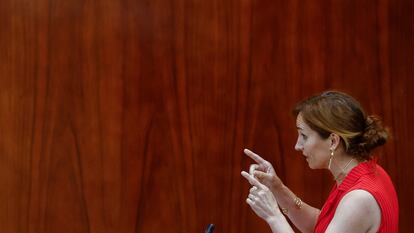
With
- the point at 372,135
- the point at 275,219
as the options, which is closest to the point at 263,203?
the point at 275,219

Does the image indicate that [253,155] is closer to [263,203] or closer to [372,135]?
[263,203]

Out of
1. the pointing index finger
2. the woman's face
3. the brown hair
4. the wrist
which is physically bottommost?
the wrist

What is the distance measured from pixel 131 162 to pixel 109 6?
0.55 m

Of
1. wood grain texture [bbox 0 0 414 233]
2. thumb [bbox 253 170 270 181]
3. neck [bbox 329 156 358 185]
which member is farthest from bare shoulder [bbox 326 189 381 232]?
wood grain texture [bbox 0 0 414 233]

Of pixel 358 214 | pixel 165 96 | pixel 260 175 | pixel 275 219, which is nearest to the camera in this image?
pixel 358 214

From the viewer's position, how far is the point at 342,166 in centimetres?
173

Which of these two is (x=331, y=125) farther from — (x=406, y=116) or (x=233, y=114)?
(x=406, y=116)

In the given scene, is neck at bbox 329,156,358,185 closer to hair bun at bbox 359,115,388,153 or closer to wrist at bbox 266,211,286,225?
hair bun at bbox 359,115,388,153

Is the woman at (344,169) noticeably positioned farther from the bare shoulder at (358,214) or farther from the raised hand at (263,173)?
the raised hand at (263,173)

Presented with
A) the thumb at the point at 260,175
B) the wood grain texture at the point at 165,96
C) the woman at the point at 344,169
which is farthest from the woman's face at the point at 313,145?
the wood grain texture at the point at 165,96

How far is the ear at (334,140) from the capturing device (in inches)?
66.4

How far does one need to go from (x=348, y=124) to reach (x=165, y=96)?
2.88ft

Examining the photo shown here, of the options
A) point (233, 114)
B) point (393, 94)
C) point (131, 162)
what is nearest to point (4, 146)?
point (131, 162)

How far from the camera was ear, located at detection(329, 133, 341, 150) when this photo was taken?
1686 millimetres
